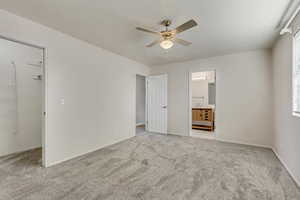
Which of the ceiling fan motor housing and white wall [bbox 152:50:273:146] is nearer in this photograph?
the ceiling fan motor housing

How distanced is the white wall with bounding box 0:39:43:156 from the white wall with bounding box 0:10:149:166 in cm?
138

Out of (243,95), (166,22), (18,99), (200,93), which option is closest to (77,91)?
(18,99)

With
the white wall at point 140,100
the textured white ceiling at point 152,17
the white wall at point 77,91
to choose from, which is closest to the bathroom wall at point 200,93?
the white wall at point 140,100

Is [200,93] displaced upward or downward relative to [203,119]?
upward

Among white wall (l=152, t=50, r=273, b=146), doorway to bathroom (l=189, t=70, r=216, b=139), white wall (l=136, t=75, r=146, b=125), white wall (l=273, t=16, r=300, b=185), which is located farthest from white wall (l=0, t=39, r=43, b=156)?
white wall (l=273, t=16, r=300, b=185)

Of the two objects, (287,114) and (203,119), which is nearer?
(287,114)

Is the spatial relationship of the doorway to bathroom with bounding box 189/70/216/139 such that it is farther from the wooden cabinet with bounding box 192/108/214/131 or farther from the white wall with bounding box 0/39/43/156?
the white wall with bounding box 0/39/43/156

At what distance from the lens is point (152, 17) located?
2.20 m

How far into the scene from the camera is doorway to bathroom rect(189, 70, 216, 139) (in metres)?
5.62

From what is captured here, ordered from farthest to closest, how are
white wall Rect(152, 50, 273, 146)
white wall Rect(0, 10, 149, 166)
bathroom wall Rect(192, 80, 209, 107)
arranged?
bathroom wall Rect(192, 80, 209, 107), white wall Rect(152, 50, 273, 146), white wall Rect(0, 10, 149, 166)

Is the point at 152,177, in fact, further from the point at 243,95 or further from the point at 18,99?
the point at 18,99

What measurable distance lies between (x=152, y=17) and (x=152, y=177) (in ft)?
8.23

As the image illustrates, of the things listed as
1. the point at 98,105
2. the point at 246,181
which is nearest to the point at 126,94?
the point at 98,105

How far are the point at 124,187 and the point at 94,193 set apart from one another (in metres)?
0.39
